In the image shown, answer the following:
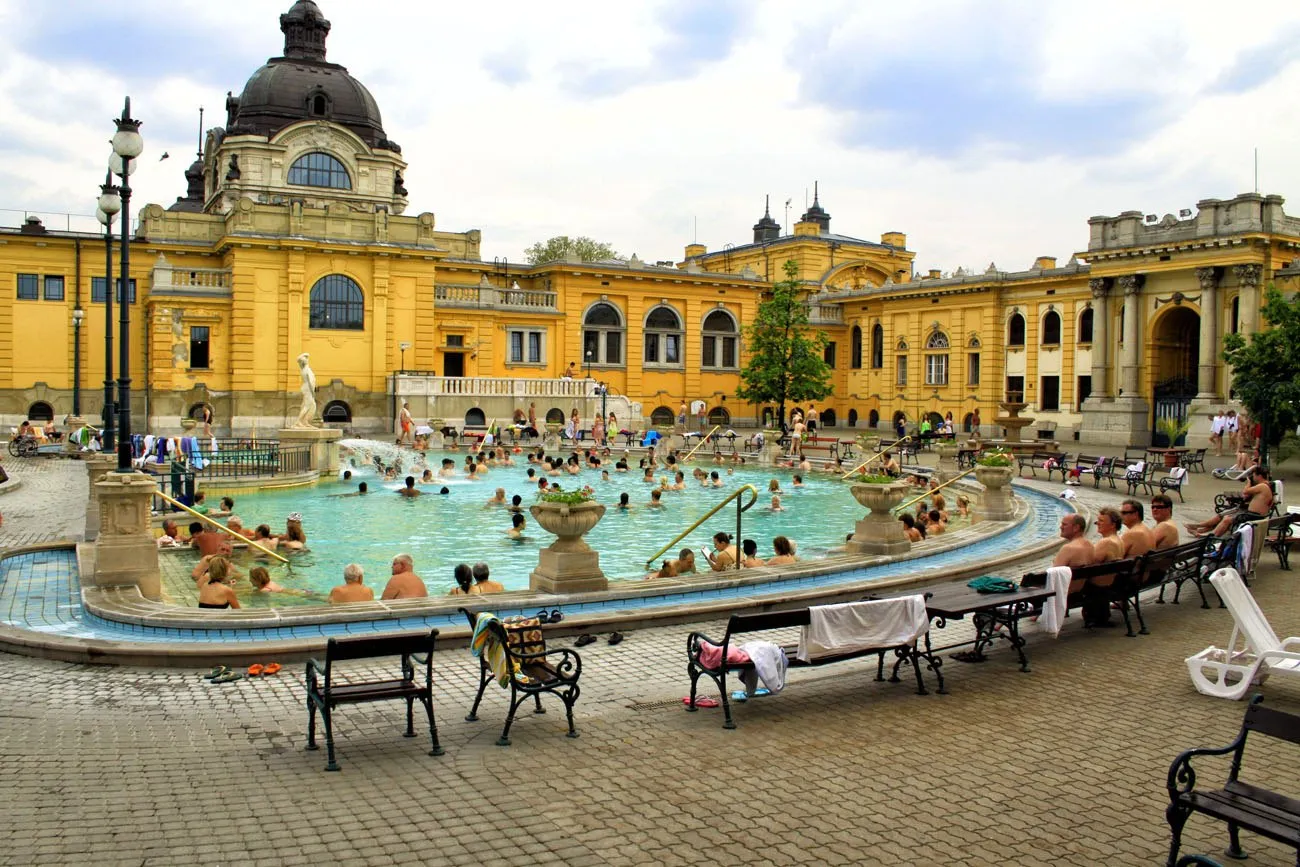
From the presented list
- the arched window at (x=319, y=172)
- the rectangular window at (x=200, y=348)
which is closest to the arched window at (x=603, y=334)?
the arched window at (x=319, y=172)

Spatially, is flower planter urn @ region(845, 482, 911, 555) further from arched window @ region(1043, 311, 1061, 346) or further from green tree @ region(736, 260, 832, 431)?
arched window @ region(1043, 311, 1061, 346)

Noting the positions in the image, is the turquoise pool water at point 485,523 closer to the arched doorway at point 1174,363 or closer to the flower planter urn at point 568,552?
the flower planter urn at point 568,552

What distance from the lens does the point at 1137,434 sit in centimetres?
4294

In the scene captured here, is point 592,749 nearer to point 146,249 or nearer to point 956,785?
point 956,785

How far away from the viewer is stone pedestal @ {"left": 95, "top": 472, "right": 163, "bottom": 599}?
466 inches

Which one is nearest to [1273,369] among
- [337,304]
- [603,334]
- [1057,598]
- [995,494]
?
[995,494]

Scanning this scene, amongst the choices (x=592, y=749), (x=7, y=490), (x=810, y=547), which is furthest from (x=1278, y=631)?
(x=7, y=490)

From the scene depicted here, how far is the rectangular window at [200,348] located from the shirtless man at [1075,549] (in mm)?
38525

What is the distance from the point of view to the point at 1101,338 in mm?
44469

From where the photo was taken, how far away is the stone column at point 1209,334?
39.8m

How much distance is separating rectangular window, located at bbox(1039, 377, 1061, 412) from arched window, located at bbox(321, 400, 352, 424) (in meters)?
31.5

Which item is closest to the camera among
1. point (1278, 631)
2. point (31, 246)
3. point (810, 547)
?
point (1278, 631)

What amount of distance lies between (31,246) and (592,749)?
44.4 meters

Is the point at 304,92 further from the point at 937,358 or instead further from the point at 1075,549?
the point at 1075,549
